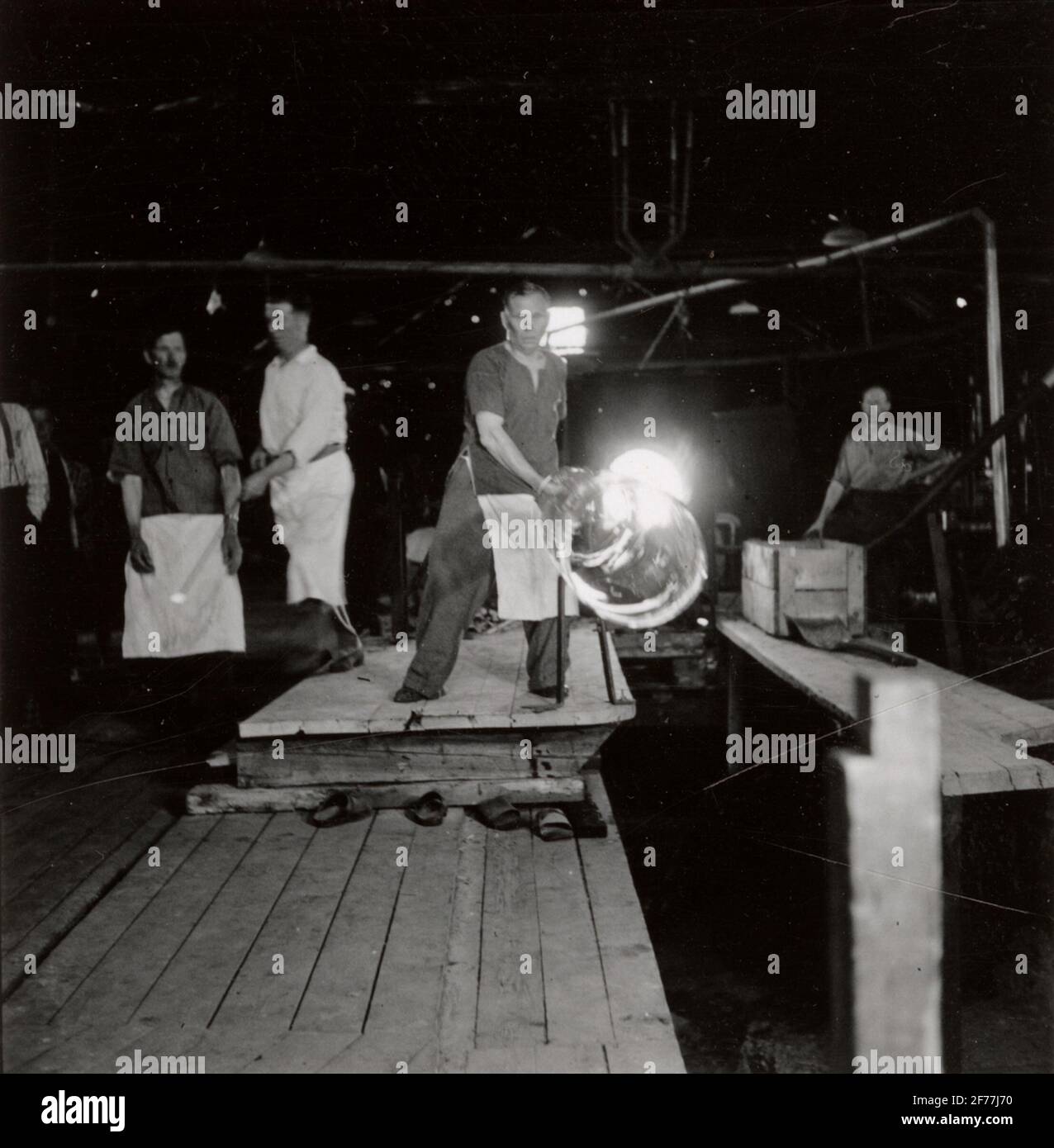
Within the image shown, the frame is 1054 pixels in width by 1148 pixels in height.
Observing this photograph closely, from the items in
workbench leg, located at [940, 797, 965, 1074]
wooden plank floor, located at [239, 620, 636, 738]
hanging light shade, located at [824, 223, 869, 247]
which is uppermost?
hanging light shade, located at [824, 223, 869, 247]

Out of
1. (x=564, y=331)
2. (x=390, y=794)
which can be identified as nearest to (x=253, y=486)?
(x=390, y=794)

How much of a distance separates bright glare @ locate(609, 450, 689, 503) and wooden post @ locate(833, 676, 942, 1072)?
4251 mm

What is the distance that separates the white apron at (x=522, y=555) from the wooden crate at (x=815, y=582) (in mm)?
1896

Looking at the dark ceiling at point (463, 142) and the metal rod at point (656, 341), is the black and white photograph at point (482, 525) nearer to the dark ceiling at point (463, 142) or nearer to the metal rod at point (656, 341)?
the dark ceiling at point (463, 142)

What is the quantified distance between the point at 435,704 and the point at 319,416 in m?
1.60

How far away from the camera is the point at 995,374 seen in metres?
4.50

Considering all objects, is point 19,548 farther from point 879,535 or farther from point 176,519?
point 879,535

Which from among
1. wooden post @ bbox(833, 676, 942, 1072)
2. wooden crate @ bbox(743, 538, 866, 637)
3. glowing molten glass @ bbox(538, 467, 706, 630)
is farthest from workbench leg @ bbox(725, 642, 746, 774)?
wooden post @ bbox(833, 676, 942, 1072)

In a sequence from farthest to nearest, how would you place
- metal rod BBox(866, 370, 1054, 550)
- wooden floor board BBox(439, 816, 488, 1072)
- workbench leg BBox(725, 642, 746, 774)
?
workbench leg BBox(725, 642, 746, 774), metal rod BBox(866, 370, 1054, 550), wooden floor board BBox(439, 816, 488, 1072)

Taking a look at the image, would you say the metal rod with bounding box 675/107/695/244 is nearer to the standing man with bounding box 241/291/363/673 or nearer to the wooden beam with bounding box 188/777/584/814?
the standing man with bounding box 241/291/363/673

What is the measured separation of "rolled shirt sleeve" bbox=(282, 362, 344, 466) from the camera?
490 centimetres

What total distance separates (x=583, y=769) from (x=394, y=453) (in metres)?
2.02

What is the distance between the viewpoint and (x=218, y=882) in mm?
4020

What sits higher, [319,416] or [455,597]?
[319,416]
